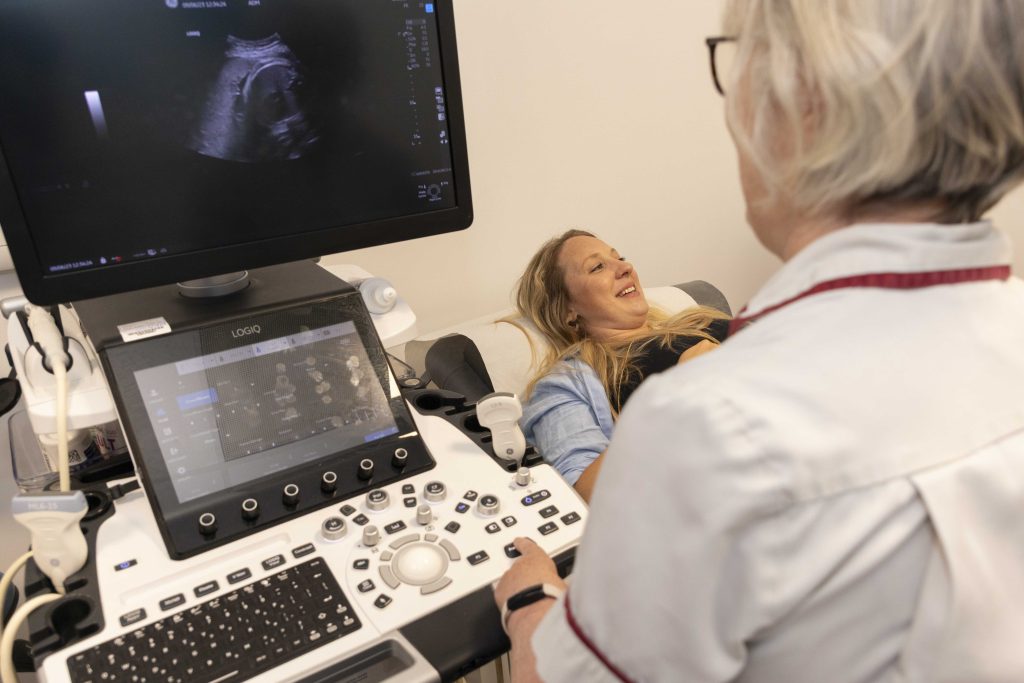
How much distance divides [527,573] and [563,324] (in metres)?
1.01

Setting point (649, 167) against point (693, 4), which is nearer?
point (693, 4)

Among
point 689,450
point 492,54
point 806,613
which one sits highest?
point 492,54

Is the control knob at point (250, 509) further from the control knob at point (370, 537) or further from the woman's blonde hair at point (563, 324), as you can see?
the woman's blonde hair at point (563, 324)

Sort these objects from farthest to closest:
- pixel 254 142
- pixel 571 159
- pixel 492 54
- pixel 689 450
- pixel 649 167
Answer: pixel 649 167, pixel 571 159, pixel 492 54, pixel 254 142, pixel 689 450

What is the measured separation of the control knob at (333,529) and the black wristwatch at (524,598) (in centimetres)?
24

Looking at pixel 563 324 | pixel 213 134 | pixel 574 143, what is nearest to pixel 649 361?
pixel 563 324

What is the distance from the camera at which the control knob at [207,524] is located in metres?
0.90

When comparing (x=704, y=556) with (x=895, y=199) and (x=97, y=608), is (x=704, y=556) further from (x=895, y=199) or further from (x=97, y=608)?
(x=97, y=608)

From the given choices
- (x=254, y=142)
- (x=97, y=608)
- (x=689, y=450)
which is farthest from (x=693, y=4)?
(x=97, y=608)

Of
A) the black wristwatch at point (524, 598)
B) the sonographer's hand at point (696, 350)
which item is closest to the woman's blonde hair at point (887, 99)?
the black wristwatch at point (524, 598)

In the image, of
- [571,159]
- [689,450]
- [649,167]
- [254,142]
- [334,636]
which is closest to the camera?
[689,450]

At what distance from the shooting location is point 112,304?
1.00 meters

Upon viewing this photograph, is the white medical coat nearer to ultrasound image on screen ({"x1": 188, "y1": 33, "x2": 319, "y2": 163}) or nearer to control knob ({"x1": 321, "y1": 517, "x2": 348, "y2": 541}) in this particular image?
control knob ({"x1": 321, "y1": 517, "x2": 348, "y2": 541})

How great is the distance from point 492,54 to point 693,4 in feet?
2.07
